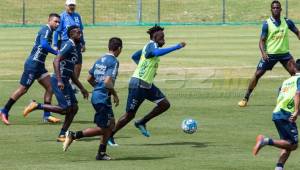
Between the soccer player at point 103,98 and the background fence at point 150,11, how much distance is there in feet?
153

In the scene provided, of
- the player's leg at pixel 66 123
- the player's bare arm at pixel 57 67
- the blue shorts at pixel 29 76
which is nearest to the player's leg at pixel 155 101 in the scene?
the player's leg at pixel 66 123

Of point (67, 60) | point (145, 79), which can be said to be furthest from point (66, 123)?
point (145, 79)

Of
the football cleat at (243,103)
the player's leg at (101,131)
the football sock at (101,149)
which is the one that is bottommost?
the football cleat at (243,103)

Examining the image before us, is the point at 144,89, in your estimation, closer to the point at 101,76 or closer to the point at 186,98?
the point at 101,76

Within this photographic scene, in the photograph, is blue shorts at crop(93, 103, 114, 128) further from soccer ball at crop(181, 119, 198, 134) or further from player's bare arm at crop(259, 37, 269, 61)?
player's bare arm at crop(259, 37, 269, 61)

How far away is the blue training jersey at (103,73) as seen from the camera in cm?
1548

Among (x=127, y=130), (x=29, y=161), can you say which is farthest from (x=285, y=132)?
(x=127, y=130)

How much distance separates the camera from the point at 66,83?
17859 millimetres

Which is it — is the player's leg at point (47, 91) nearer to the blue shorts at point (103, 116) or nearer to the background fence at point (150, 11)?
the blue shorts at point (103, 116)

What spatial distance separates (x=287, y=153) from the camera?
14367 mm

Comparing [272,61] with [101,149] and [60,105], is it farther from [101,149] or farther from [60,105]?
[101,149]

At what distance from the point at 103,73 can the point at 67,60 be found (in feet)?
7.77

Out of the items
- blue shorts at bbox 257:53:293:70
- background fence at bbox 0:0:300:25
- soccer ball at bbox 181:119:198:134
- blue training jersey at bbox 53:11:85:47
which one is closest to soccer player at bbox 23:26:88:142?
soccer ball at bbox 181:119:198:134

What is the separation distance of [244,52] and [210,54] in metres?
1.59
